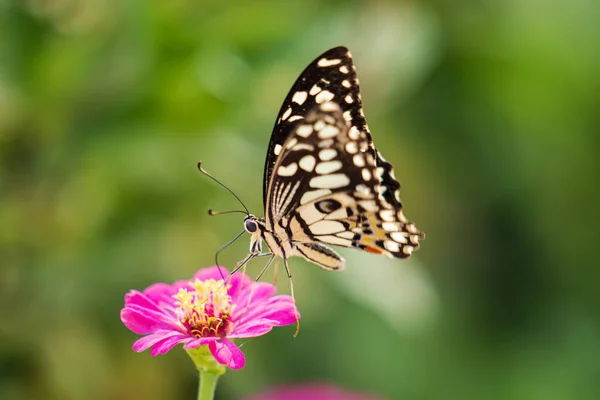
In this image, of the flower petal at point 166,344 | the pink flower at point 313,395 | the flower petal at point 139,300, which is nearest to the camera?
the flower petal at point 166,344

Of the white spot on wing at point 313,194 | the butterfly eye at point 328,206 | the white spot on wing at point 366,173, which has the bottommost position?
the butterfly eye at point 328,206

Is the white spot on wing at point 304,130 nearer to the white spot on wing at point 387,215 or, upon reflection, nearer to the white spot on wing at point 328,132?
→ the white spot on wing at point 328,132

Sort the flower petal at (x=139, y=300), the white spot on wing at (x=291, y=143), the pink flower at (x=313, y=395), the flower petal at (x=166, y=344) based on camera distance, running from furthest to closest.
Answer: the pink flower at (x=313, y=395)
the white spot on wing at (x=291, y=143)
the flower petal at (x=139, y=300)
the flower petal at (x=166, y=344)

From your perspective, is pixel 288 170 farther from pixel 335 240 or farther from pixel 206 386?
pixel 206 386

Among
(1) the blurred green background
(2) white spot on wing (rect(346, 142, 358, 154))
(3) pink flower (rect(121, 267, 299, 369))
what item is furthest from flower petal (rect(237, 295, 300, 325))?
(1) the blurred green background

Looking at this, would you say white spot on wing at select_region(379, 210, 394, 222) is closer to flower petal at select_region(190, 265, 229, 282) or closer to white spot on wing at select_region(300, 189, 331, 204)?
white spot on wing at select_region(300, 189, 331, 204)

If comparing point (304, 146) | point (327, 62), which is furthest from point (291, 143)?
point (327, 62)

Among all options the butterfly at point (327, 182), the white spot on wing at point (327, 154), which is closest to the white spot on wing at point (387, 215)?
the butterfly at point (327, 182)
